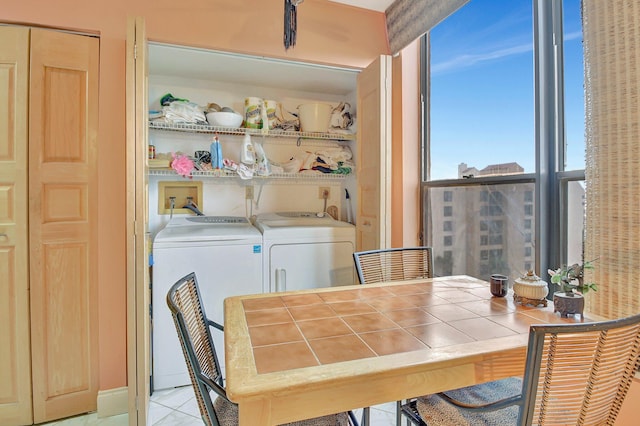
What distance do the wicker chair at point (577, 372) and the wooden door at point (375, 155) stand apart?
131cm

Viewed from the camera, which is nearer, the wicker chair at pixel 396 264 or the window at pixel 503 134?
the window at pixel 503 134

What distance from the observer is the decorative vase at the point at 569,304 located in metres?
1.08

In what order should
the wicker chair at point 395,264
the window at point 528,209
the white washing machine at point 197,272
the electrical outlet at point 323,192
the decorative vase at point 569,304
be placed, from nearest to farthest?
the decorative vase at point 569,304 → the window at point 528,209 → the wicker chair at point 395,264 → the white washing machine at point 197,272 → the electrical outlet at point 323,192

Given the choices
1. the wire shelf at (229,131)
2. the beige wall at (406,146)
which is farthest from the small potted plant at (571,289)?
the wire shelf at (229,131)

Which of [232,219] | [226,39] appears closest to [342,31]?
[226,39]

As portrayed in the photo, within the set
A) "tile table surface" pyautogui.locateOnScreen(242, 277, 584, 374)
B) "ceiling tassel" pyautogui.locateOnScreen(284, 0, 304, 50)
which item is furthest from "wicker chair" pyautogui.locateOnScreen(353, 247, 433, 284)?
"ceiling tassel" pyautogui.locateOnScreen(284, 0, 304, 50)

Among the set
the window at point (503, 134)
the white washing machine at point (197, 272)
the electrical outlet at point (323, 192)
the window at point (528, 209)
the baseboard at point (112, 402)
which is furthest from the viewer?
the electrical outlet at point (323, 192)

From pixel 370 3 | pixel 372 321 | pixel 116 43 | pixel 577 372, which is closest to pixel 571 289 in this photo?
pixel 577 372

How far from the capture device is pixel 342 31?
7.58 feet

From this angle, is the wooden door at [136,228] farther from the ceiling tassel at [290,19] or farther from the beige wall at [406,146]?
the beige wall at [406,146]

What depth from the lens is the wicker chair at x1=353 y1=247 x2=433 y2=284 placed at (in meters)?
1.70

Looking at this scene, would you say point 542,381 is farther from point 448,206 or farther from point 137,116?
point 137,116

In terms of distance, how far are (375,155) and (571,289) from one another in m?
1.29

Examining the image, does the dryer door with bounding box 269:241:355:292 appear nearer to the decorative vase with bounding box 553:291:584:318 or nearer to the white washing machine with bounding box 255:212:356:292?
the white washing machine with bounding box 255:212:356:292
